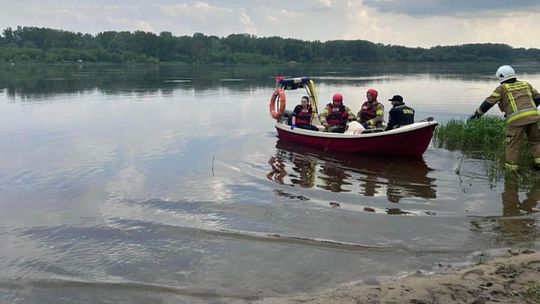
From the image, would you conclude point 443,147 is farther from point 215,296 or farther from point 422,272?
point 215,296

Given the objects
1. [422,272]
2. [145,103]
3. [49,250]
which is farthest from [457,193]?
[145,103]

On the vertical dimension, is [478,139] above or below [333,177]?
above

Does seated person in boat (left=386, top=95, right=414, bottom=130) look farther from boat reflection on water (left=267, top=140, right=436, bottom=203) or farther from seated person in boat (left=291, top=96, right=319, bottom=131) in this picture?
seated person in boat (left=291, top=96, right=319, bottom=131)

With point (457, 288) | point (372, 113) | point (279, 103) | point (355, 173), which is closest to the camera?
point (457, 288)

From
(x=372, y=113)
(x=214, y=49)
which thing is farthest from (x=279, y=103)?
→ (x=214, y=49)

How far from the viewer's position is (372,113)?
41.9 feet

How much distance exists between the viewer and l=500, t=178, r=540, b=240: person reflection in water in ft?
21.1

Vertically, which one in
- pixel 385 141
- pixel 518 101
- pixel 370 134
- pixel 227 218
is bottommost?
pixel 227 218

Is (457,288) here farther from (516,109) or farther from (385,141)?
(385,141)

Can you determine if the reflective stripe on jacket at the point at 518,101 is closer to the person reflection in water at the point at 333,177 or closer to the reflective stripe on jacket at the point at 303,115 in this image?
the person reflection in water at the point at 333,177

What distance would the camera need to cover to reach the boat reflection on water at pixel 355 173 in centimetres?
912

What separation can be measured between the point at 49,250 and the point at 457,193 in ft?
20.9

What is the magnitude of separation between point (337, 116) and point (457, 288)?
859 cm

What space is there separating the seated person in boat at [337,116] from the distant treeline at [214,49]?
87.1 metres
